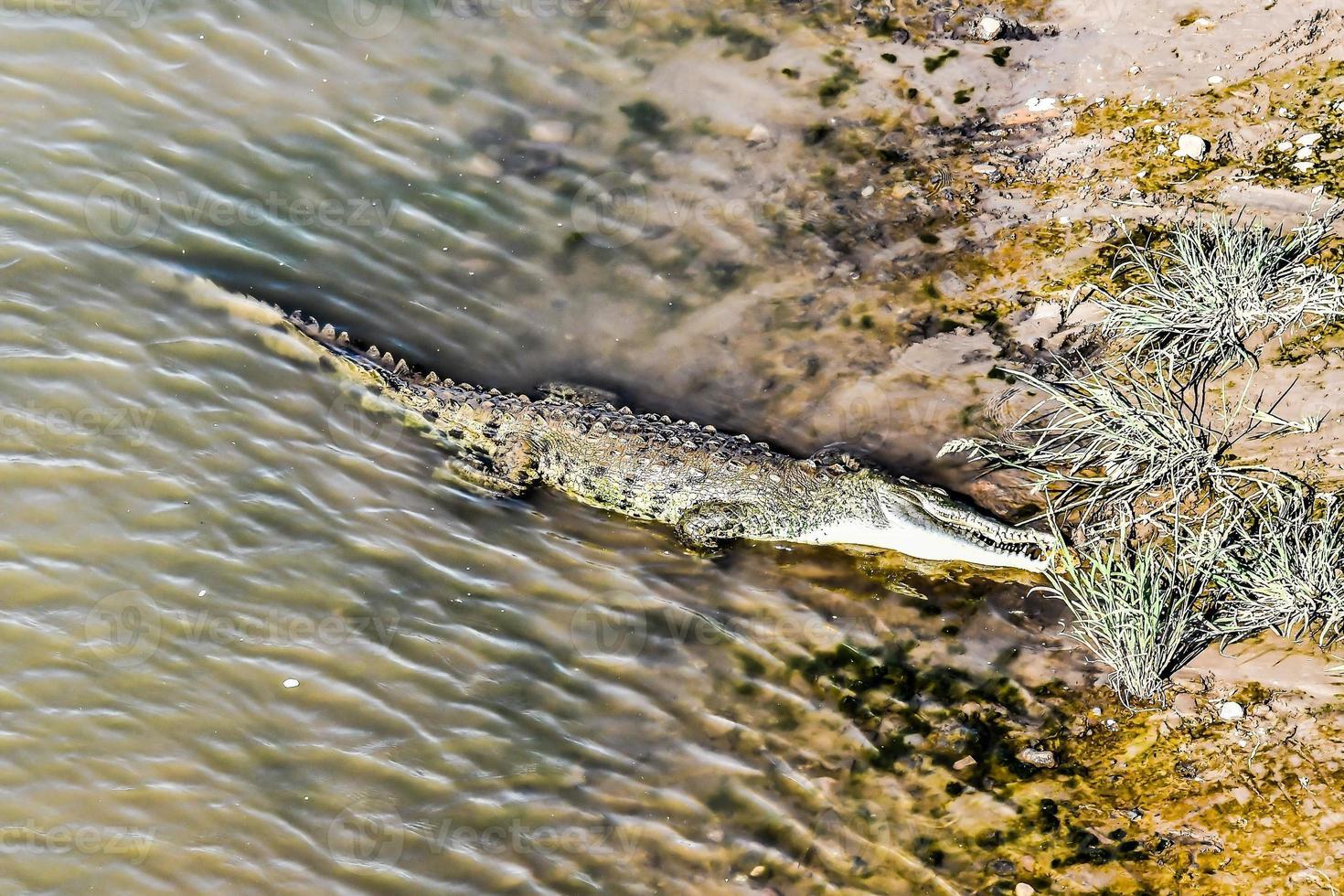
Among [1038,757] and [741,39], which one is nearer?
[1038,757]

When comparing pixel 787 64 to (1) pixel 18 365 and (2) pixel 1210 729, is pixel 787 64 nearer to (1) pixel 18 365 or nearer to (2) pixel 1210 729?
(2) pixel 1210 729

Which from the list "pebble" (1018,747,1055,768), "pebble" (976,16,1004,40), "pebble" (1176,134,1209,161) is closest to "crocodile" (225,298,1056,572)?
"pebble" (1018,747,1055,768)

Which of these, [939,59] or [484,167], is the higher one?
[939,59]

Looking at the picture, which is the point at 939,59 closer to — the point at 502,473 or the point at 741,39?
the point at 741,39

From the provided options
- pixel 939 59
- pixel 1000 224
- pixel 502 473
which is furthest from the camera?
pixel 939 59

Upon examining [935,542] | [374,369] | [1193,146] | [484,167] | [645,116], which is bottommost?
[935,542]

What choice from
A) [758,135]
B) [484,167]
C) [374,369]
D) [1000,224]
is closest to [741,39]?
[758,135]
